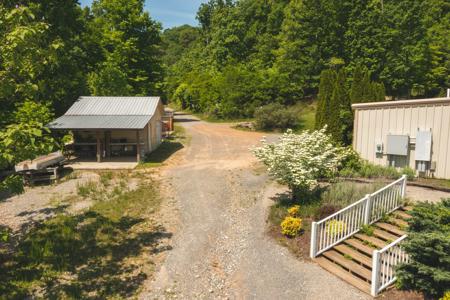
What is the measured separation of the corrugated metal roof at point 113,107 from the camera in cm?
2297

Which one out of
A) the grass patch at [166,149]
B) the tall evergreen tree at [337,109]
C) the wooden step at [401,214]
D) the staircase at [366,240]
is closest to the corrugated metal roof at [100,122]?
the grass patch at [166,149]

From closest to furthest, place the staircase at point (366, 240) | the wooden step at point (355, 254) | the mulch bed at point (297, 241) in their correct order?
the staircase at point (366, 240), the wooden step at point (355, 254), the mulch bed at point (297, 241)

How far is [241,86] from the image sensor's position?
137ft

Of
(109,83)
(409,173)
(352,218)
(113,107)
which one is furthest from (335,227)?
(109,83)

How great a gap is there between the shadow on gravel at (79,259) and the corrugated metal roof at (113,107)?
1175 cm

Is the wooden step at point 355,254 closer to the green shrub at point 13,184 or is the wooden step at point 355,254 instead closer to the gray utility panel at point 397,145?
the gray utility panel at point 397,145

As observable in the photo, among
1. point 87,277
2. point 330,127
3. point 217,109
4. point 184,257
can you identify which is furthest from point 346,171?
point 217,109

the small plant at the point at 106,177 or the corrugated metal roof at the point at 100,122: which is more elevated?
the corrugated metal roof at the point at 100,122

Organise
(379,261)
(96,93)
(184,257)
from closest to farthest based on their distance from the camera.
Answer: (379,261) → (184,257) → (96,93)

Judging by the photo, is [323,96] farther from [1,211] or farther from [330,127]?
[1,211]

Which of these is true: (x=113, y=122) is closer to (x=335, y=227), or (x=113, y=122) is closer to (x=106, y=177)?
(x=106, y=177)

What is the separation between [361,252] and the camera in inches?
348

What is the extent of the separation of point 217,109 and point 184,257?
37.9 m

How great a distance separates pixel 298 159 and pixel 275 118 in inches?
887
